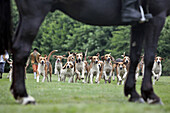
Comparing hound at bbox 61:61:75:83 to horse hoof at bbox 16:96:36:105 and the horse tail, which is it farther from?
horse hoof at bbox 16:96:36:105

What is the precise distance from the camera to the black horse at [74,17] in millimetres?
5840

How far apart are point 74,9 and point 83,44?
179ft

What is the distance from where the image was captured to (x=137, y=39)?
23.2 ft

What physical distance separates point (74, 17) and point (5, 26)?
113cm

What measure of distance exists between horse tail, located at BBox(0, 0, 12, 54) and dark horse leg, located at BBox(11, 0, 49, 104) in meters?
0.23

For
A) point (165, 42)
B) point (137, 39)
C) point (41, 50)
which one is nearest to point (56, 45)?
point (41, 50)

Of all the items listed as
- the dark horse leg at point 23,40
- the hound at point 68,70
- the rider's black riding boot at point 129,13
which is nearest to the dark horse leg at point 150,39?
the rider's black riding boot at point 129,13

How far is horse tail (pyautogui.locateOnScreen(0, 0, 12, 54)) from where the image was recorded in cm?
616

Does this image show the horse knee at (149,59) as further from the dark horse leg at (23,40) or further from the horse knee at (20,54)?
the horse knee at (20,54)

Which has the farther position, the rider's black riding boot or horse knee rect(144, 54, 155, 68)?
horse knee rect(144, 54, 155, 68)

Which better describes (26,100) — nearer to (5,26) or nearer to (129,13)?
(5,26)

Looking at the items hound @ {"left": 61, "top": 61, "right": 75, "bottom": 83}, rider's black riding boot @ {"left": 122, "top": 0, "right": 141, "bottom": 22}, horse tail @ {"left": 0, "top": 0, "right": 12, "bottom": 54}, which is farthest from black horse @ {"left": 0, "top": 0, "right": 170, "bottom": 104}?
hound @ {"left": 61, "top": 61, "right": 75, "bottom": 83}

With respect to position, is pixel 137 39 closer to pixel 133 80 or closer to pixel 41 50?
pixel 133 80

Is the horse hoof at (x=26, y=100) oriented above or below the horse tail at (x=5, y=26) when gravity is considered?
below
